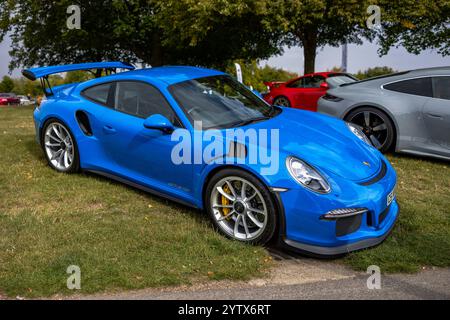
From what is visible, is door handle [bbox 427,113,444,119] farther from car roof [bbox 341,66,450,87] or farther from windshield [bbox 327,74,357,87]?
windshield [bbox 327,74,357,87]

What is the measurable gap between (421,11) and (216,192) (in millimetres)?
14213

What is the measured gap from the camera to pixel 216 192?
3.99 meters

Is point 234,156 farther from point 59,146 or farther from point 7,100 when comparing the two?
point 7,100

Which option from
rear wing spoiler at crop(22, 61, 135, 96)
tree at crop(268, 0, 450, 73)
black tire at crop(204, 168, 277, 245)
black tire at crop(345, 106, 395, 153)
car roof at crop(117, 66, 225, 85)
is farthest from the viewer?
tree at crop(268, 0, 450, 73)

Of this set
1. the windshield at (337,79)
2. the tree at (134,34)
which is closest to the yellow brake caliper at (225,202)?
the windshield at (337,79)

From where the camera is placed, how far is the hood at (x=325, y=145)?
377 cm

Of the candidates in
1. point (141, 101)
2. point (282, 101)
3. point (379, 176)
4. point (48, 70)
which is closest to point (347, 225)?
point (379, 176)

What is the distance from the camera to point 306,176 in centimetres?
363

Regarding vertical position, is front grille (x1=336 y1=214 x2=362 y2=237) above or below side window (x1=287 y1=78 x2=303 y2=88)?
below

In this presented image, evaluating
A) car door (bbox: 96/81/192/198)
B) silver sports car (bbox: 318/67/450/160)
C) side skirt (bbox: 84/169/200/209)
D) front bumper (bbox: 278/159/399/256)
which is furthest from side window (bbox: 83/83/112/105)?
silver sports car (bbox: 318/67/450/160)

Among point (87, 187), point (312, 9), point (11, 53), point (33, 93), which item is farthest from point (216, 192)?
point (33, 93)

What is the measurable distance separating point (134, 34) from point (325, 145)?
61.2 ft

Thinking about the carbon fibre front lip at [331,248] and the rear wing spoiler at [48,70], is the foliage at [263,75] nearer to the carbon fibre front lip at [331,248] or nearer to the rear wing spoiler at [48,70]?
the rear wing spoiler at [48,70]

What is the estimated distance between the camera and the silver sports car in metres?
6.18
